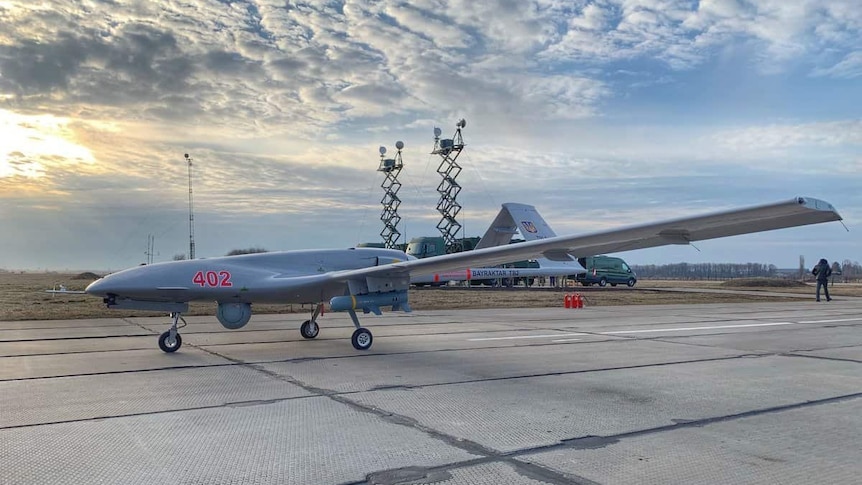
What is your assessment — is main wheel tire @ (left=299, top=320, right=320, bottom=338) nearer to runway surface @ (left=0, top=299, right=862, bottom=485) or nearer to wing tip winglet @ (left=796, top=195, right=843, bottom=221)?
runway surface @ (left=0, top=299, right=862, bottom=485)

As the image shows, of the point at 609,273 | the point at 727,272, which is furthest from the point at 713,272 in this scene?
the point at 609,273

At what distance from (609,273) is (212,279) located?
46077 millimetres

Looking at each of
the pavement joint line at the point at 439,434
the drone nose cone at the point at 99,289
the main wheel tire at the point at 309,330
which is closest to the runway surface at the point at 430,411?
the pavement joint line at the point at 439,434

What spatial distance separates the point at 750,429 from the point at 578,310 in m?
19.0

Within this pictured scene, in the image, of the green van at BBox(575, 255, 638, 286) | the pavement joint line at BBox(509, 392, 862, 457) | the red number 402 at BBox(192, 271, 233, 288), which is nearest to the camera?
the pavement joint line at BBox(509, 392, 862, 457)

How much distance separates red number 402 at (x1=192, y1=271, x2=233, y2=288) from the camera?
11867 millimetres

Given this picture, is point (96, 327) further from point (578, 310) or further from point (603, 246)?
point (578, 310)

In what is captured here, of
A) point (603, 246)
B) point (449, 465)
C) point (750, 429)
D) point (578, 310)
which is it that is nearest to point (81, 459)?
point (449, 465)

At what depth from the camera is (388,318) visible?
67.6 feet

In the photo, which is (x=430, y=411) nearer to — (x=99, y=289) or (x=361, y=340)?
(x=361, y=340)

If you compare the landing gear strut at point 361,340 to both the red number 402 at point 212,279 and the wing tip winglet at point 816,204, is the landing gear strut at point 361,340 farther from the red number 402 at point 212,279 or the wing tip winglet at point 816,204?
the wing tip winglet at point 816,204

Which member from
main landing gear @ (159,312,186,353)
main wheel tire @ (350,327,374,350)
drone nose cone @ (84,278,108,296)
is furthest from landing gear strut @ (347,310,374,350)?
drone nose cone @ (84,278,108,296)

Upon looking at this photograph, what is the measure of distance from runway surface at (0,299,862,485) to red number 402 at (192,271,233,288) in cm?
135

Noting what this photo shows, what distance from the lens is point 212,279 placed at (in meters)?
12.0
